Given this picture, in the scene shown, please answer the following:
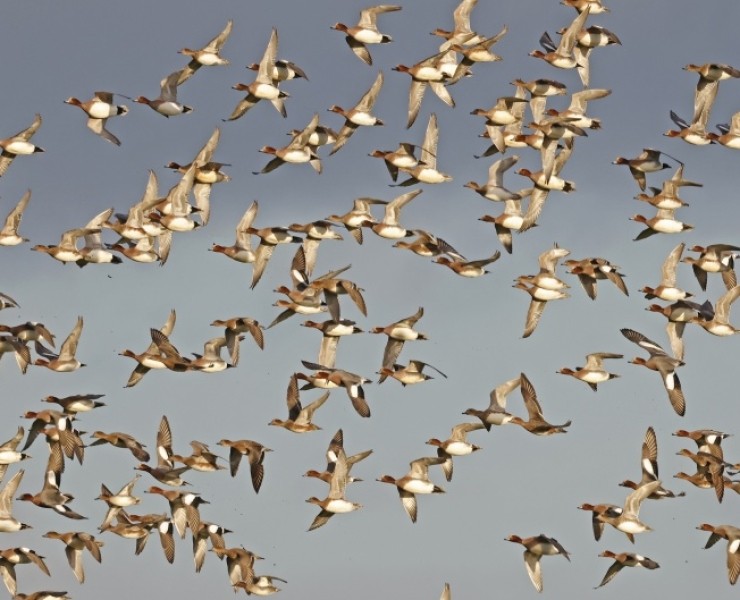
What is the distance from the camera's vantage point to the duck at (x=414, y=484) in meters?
65.2

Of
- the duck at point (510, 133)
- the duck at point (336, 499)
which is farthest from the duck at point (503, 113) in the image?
the duck at point (336, 499)

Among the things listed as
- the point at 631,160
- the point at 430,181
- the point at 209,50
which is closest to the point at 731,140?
the point at 631,160

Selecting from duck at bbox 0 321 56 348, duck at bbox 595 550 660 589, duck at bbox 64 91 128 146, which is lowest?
duck at bbox 595 550 660 589

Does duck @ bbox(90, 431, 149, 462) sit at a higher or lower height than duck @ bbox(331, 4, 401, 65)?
lower

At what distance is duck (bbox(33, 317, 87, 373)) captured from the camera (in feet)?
217

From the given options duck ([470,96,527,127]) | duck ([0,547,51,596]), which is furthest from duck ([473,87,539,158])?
duck ([0,547,51,596])

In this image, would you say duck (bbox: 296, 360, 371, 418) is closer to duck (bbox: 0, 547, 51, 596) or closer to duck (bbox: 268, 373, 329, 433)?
duck (bbox: 268, 373, 329, 433)

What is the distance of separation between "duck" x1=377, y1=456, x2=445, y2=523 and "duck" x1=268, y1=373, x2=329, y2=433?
267cm

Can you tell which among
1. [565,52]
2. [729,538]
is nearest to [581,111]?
[565,52]

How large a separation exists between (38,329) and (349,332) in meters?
8.48

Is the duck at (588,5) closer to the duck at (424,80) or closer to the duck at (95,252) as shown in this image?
the duck at (424,80)

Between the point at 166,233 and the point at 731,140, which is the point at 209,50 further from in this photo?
the point at 731,140

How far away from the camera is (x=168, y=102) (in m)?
64.8

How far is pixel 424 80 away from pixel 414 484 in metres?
10.9
